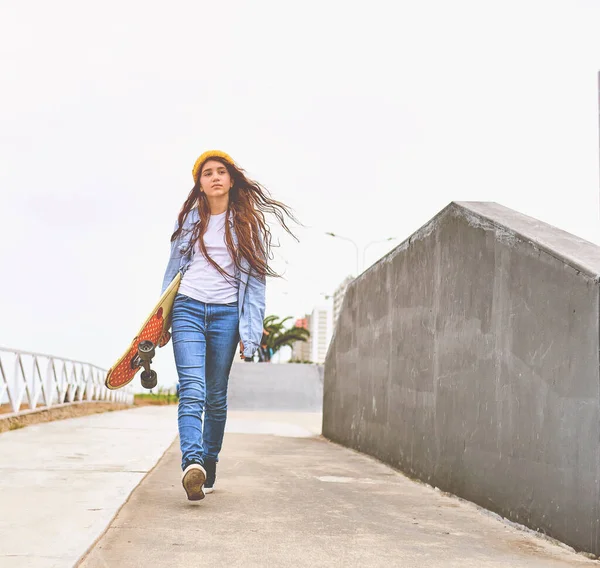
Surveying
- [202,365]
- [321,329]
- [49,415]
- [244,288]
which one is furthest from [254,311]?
[321,329]

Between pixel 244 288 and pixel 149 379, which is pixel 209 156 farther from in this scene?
pixel 149 379

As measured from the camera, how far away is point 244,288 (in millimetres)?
4312

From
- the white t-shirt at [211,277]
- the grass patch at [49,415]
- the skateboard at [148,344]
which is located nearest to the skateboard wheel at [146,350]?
the skateboard at [148,344]

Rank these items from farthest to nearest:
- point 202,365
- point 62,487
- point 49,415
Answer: point 49,415 → point 62,487 → point 202,365

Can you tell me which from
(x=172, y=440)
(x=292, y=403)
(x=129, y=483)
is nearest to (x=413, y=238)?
(x=129, y=483)

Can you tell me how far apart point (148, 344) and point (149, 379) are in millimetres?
204

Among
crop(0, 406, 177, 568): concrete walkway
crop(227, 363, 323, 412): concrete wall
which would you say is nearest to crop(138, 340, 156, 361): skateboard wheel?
crop(0, 406, 177, 568): concrete walkway

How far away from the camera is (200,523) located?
11.6 ft

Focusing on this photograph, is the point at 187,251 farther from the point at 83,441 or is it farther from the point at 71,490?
the point at 83,441

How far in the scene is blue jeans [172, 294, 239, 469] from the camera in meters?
4.10

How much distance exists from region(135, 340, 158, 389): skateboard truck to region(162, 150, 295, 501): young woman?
0.15 m

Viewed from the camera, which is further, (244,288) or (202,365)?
(244,288)

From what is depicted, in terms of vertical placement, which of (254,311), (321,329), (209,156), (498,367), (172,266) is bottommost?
(498,367)

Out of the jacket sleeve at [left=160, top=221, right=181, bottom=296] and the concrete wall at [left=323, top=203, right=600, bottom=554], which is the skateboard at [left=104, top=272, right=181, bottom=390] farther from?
the concrete wall at [left=323, top=203, right=600, bottom=554]
